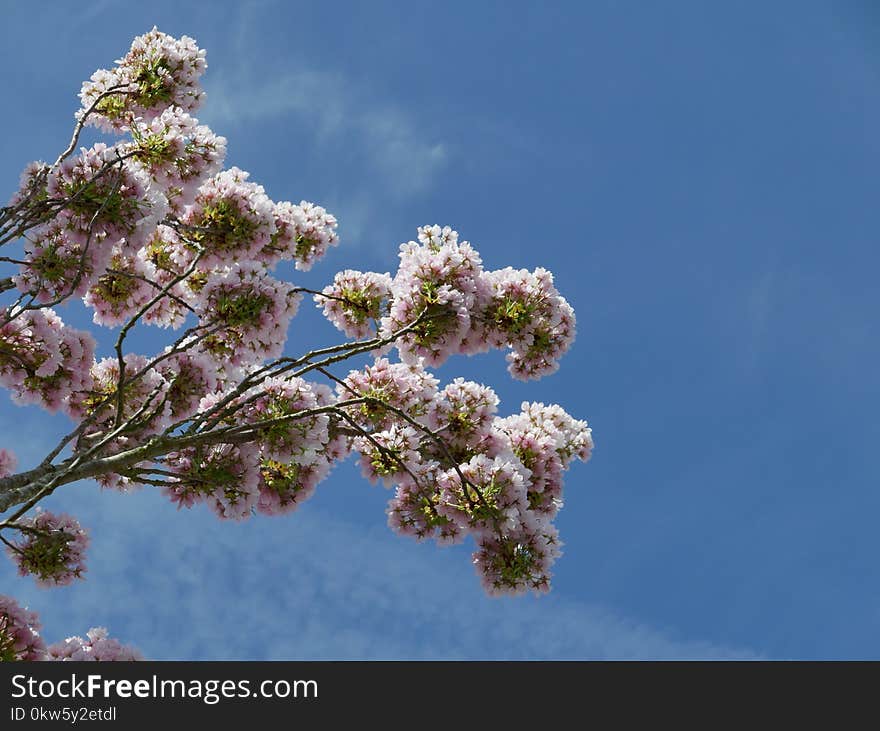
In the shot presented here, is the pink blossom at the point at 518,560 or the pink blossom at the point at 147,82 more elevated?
the pink blossom at the point at 147,82

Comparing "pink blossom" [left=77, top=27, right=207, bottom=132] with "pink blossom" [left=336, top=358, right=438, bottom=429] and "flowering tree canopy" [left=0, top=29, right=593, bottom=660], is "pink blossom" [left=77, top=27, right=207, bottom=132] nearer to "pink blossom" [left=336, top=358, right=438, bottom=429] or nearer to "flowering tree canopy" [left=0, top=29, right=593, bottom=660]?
"flowering tree canopy" [left=0, top=29, right=593, bottom=660]

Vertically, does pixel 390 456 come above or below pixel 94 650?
above

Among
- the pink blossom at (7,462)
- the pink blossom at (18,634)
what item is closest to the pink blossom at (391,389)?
the pink blossom at (18,634)

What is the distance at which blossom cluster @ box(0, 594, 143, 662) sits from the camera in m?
7.24

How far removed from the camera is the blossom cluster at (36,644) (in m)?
7.24

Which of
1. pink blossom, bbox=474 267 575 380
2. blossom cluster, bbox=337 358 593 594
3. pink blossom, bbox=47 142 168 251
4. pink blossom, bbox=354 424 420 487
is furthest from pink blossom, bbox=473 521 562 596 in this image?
pink blossom, bbox=47 142 168 251

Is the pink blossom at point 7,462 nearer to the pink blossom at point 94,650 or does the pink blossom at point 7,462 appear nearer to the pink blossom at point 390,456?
the pink blossom at point 94,650

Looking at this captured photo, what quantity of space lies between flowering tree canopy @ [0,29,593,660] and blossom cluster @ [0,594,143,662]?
0.06ft

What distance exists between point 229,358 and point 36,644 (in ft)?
10.4

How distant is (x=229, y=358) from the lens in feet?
27.8

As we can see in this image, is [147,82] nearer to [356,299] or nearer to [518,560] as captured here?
[356,299]

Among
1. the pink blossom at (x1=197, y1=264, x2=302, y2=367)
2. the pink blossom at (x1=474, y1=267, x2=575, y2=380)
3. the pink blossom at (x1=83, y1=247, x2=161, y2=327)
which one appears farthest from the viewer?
the pink blossom at (x1=83, y1=247, x2=161, y2=327)

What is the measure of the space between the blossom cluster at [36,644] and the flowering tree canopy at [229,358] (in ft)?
0.06

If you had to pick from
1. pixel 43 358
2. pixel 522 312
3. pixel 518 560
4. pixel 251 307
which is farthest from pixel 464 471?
pixel 43 358
